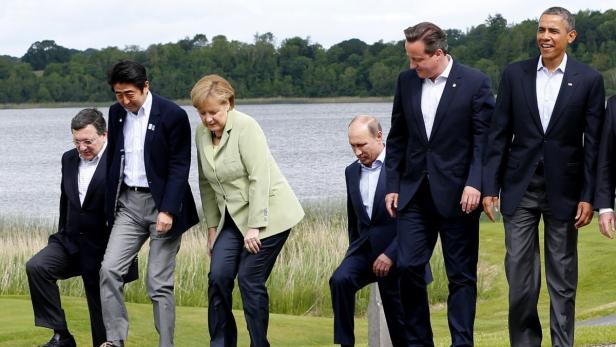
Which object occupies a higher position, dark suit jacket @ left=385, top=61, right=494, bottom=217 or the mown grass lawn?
dark suit jacket @ left=385, top=61, right=494, bottom=217

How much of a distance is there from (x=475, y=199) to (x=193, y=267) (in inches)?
398

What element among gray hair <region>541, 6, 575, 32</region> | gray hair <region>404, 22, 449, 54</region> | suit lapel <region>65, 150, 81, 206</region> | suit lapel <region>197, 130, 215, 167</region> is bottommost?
suit lapel <region>65, 150, 81, 206</region>

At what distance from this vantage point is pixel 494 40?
89250 mm

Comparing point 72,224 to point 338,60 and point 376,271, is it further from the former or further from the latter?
point 338,60

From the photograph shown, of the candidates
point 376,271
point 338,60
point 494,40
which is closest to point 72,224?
point 376,271

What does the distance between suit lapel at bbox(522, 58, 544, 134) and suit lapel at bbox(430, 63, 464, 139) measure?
419mm

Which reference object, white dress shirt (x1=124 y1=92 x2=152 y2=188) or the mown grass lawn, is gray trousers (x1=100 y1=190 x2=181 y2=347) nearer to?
white dress shirt (x1=124 y1=92 x2=152 y2=188)

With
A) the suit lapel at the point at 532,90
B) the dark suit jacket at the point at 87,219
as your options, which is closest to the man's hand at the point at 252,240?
the dark suit jacket at the point at 87,219

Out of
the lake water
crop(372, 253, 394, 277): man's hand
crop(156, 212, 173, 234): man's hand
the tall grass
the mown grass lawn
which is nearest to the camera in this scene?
crop(372, 253, 394, 277): man's hand

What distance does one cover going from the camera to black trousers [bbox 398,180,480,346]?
7992mm

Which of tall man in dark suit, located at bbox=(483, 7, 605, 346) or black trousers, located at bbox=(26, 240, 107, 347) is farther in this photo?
black trousers, located at bbox=(26, 240, 107, 347)

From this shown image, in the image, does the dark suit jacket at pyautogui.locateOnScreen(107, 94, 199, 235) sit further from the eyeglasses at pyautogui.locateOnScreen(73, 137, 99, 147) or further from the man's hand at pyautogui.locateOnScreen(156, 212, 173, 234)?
the eyeglasses at pyautogui.locateOnScreen(73, 137, 99, 147)

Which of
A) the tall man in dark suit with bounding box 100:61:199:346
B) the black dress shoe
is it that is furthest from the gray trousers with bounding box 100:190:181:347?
the black dress shoe

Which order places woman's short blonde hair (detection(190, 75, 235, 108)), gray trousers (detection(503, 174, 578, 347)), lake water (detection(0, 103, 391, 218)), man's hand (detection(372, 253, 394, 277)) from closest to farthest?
gray trousers (detection(503, 174, 578, 347))
woman's short blonde hair (detection(190, 75, 235, 108))
man's hand (detection(372, 253, 394, 277))
lake water (detection(0, 103, 391, 218))
